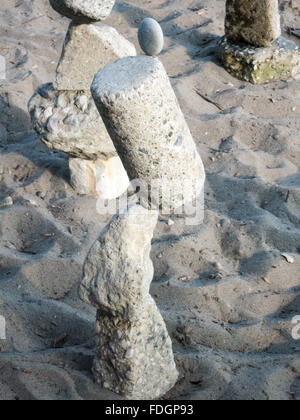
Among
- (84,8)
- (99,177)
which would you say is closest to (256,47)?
(99,177)

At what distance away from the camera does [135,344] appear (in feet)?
6.93

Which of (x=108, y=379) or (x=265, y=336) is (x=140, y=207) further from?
(x=265, y=336)

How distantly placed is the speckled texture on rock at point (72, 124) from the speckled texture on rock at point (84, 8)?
38 cm

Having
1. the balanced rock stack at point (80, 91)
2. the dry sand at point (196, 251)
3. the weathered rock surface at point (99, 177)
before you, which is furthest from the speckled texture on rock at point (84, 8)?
the dry sand at point (196, 251)

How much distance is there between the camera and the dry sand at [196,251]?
90.3 inches

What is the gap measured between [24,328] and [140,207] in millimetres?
824

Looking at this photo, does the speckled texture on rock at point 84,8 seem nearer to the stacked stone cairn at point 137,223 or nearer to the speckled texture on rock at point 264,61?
the stacked stone cairn at point 137,223

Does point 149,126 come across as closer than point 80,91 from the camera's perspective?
Yes

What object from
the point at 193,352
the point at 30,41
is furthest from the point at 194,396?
the point at 30,41

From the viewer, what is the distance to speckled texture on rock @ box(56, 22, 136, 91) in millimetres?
2959

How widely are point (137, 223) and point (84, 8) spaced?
1.30m

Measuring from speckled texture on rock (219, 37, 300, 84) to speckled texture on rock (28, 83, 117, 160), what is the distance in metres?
1.74

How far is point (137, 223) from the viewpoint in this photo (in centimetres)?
198

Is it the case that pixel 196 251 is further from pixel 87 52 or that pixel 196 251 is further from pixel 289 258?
pixel 87 52
